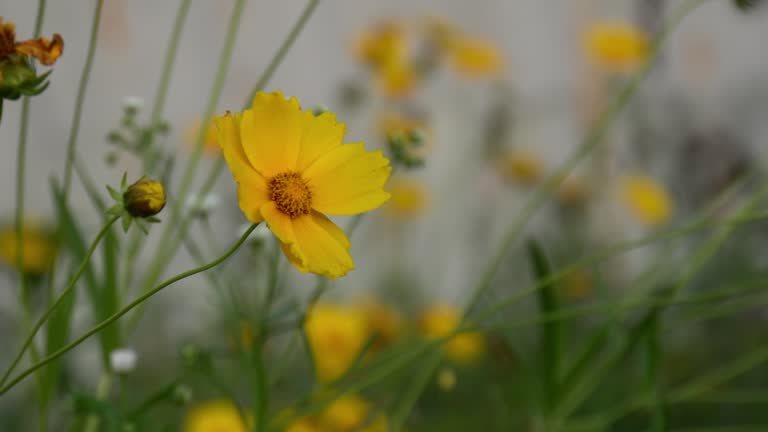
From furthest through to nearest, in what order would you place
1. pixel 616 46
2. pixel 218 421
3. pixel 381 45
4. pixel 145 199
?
1. pixel 616 46
2. pixel 381 45
3. pixel 218 421
4. pixel 145 199

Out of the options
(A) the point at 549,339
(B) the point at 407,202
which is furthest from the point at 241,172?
(B) the point at 407,202

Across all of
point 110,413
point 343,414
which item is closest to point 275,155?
point 110,413

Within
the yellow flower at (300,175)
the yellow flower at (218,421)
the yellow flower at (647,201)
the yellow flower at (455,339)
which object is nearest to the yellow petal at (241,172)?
the yellow flower at (300,175)

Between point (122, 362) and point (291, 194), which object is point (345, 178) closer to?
point (291, 194)

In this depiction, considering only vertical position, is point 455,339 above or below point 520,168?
below

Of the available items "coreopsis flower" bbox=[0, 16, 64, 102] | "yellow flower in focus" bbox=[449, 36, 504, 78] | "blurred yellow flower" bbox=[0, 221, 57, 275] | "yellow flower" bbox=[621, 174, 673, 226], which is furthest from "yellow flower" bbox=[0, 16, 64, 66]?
"yellow flower" bbox=[621, 174, 673, 226]

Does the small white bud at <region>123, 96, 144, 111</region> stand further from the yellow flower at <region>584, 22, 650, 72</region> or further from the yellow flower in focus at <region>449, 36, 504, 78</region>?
the yellow flower at <region>584, 22, 650, 72</region>

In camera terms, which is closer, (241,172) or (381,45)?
(241,172)
